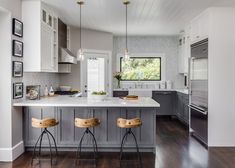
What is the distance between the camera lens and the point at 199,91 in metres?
5.14

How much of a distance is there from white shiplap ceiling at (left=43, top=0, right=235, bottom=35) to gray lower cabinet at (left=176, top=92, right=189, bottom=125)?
1944mm

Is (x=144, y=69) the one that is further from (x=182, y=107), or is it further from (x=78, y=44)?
(x=78, y=44)

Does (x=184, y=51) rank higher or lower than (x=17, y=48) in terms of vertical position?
higher

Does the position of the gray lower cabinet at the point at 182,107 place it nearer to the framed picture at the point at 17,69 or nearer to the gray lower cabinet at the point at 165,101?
the gray lower cabinet at the point at 165,101

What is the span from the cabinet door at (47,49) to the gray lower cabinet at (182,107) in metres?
3.55

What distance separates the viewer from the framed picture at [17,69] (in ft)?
13.0

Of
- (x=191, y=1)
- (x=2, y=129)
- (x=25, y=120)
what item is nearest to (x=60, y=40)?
(x=25, y=120)

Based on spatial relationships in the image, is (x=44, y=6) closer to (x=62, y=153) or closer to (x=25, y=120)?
(x=25, y=120)

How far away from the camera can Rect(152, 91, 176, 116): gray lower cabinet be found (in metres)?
7.77

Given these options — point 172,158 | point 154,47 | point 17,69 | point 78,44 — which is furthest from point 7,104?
point 154,47

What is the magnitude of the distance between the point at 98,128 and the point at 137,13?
2.58 m

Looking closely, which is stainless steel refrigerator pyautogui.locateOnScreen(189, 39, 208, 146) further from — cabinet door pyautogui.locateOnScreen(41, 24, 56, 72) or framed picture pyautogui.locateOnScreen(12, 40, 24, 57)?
framed picture pyautogui.locateOnScreen(12, 40, 24, 57)

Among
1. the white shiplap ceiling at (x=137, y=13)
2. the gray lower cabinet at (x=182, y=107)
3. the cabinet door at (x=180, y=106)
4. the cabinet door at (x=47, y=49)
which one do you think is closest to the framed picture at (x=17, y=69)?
the cabinet door at (x=47, y=49)

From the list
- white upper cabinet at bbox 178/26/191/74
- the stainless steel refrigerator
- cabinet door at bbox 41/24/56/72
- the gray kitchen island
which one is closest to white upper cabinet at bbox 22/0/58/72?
cabinet door at bbox 41/24/56/72
